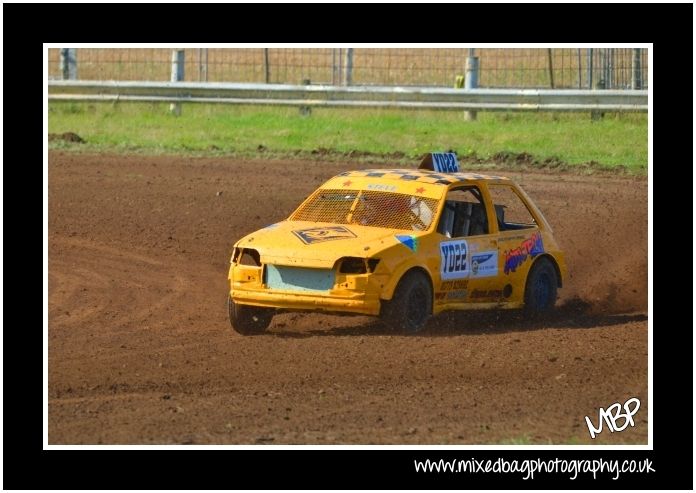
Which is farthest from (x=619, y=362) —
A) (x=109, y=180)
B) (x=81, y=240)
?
(x=109, y=180)

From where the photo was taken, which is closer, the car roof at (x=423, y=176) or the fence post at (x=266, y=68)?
the car roof at (x=423, y=176)

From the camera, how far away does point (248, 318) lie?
37.5ft

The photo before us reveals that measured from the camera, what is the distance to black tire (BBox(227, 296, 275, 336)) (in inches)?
447

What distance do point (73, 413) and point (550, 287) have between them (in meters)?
5.79

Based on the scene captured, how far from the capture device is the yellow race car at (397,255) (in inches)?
428

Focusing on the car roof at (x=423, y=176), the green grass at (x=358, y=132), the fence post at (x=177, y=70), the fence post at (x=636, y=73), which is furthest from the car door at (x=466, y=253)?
the fence post at (x=177, y=70)

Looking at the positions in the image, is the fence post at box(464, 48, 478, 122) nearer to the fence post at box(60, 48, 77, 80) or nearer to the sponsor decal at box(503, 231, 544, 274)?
the fence post at box(60, 48, 77, 80)

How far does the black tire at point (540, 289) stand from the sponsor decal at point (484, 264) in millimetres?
567

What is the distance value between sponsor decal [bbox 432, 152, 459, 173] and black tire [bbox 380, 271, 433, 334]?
77.8 inches

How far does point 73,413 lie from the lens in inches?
341

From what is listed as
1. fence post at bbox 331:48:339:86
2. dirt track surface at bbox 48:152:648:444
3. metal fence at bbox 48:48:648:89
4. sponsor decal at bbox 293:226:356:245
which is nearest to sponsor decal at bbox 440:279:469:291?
dirt track surface at bbox 48:152:648:444

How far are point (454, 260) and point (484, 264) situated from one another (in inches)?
20.8

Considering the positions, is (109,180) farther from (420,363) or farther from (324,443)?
(324,443)

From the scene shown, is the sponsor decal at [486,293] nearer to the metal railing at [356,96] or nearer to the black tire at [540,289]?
the black tire at [540,289]
